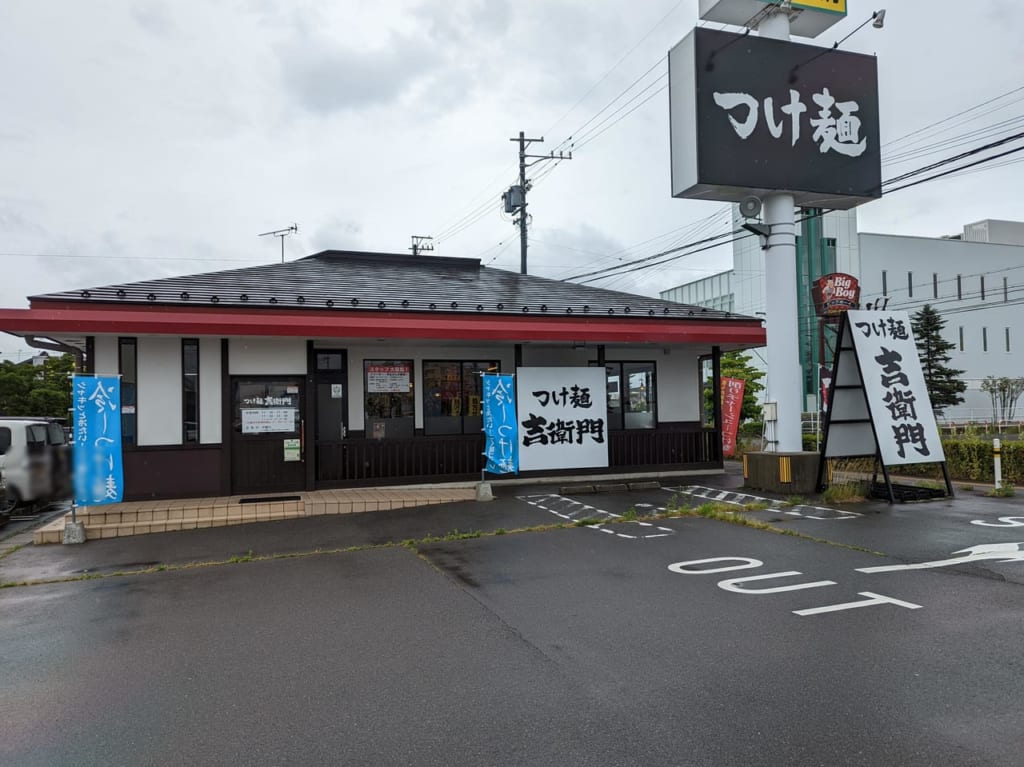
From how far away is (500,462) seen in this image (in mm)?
11492

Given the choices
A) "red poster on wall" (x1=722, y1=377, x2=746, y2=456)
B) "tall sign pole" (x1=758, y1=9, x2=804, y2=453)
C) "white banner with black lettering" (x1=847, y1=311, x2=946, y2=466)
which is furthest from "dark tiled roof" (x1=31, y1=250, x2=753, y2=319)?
"red poster on wall" (x1=722, y1=377, x2=746, y2=456)

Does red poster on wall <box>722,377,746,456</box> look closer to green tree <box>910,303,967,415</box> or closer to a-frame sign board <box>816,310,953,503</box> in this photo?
a-frame sign board <box>816,310,953,503</box>

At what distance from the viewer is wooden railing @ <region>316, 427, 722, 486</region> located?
1195cm

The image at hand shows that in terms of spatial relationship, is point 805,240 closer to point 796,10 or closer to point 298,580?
point 796,10

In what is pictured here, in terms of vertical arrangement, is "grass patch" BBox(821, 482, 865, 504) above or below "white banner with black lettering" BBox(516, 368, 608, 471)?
below

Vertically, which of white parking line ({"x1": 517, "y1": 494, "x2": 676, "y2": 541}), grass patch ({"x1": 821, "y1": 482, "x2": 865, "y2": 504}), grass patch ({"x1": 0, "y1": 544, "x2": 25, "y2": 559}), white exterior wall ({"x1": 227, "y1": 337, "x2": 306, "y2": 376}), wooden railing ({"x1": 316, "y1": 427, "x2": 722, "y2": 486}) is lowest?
grass patch ({"x1": 0, "y1": 544, "x2": 25, "y2": 559})

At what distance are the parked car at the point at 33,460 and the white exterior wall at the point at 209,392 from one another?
1900 millimetres

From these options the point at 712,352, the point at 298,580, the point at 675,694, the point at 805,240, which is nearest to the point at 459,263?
the point at 712,352

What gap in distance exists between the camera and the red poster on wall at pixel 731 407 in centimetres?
1800

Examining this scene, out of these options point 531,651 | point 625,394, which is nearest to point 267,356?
point 625,394

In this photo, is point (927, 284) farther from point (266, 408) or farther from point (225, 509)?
point (225, 509)

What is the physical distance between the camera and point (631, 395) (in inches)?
577

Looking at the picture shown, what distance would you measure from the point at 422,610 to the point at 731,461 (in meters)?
13.9

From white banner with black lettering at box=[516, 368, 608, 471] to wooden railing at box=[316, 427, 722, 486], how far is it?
2.33 ft
